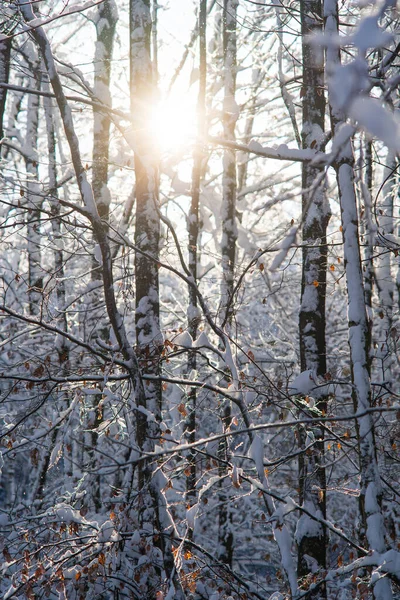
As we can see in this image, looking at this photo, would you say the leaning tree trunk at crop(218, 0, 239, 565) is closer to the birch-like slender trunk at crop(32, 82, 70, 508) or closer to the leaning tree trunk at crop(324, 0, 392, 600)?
the birch-like slender trunk at crop(32, 82, 70, 508)

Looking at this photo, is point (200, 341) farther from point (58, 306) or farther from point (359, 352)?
point (58, 306)

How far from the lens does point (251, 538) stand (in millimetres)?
12094

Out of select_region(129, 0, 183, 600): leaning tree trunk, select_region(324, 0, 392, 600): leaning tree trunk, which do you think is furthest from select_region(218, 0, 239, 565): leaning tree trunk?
select_region(324, 0, 392, 600): leaning tree trunk

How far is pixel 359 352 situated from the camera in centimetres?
317

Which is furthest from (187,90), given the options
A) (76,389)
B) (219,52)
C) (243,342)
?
(76,389)

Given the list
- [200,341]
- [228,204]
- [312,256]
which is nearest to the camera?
[200,341]

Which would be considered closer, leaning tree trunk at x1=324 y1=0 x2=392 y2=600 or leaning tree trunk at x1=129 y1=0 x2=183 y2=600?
leaning tree trunk at x1=324 y1=0 x2=392 y2=600

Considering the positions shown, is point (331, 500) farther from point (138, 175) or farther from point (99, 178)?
point (138, 175)

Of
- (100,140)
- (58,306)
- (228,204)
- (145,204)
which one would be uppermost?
(100,140)

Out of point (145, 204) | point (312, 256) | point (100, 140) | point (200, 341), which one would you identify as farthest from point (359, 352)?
point (100, 140)

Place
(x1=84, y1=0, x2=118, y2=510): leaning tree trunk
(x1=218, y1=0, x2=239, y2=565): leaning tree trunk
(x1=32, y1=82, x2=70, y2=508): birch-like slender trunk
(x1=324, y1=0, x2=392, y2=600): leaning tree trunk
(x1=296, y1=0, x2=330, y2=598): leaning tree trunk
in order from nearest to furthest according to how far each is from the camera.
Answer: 1. (x1=324, y1=0, x2=392, y2=600): leaning tree trunk
2. (x1=296, y1=0, x2=330, y2=598): leaning tree trunk
3. (x1=32, y1=82, x2=70, y2=508): birch-like slender trunk
4. (x1=84, y1=0, x2=118, y2=510): leaning tree trunk
5. (x1=218, y1=0, x2=239, y2=565): leaning tree trunk

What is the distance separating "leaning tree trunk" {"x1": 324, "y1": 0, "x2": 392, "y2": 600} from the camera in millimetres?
2984

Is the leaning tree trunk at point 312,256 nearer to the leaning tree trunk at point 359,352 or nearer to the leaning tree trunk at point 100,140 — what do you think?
the leaning tree trunk at point 359,352

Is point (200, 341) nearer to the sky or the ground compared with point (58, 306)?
nearer to the ground
